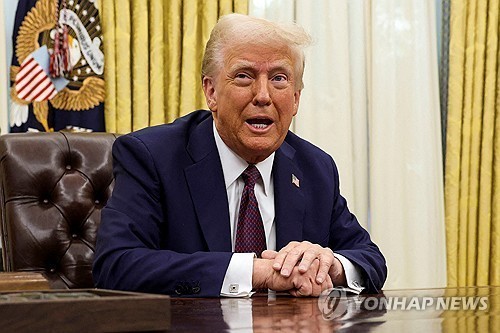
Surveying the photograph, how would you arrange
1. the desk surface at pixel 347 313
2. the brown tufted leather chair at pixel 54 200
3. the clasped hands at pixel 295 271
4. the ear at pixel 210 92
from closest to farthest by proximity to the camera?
the desk surface at pixel 347 313
the clasped hands at pixel 295 271
the ear at pixel 210 92
the brown tufted leather chair at pixel 54 200

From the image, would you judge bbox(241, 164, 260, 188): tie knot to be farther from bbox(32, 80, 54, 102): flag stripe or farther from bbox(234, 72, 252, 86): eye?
bbox(32, 80, 54, 102): flag stripe

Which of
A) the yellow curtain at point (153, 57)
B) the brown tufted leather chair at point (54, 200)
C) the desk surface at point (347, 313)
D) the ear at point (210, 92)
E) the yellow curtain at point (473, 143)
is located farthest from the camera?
the yellow curtain at point (473, 143)

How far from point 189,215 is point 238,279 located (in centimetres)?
41

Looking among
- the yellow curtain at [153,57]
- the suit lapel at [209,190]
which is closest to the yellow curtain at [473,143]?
the yellow curtain at [153,57]

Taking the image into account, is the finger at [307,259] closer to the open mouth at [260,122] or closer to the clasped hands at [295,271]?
the clasped hands at [295,271]

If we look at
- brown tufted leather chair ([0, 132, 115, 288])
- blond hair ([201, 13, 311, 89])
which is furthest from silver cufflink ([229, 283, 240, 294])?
brown tufted leather chair ([0, 132, 115, 288])

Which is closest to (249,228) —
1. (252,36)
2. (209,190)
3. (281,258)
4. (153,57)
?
(209,190)

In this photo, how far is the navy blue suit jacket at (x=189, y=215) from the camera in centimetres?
223

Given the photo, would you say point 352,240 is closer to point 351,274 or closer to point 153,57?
point 351,274

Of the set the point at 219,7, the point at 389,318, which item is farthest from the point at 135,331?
the point at 219,7

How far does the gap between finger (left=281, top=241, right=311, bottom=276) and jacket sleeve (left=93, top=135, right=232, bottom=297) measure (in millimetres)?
157

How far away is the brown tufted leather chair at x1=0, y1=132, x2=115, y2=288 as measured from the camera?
3.01m

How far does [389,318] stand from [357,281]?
948 mm

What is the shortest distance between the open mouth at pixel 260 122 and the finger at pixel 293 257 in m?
0.50
